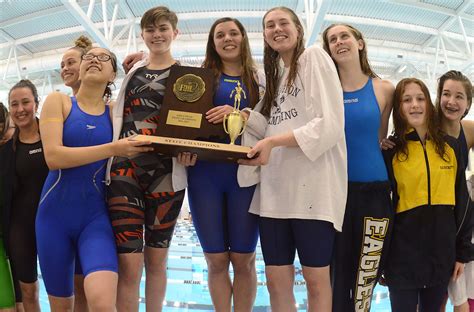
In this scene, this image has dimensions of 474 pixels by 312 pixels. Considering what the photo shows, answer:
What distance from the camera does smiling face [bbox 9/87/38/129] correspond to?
7.47 feet

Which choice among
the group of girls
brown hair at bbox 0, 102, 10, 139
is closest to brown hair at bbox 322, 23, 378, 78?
the group of girls

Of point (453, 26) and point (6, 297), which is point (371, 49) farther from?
point (6, 297)

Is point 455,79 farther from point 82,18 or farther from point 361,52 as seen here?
point 82,18

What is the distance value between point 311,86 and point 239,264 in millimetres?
1036

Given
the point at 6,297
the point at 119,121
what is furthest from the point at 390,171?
the point at 6,297

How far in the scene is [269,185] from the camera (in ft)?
5.94

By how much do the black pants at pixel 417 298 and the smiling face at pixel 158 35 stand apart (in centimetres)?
178

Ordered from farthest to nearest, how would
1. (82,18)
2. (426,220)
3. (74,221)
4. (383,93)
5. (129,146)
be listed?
(82,18) → (383,93) → (426,220) → (74,221) → (129,146)

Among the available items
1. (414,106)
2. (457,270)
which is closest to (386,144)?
(414,106)

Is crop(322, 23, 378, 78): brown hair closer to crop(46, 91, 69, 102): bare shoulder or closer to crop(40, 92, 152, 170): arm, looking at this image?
crop(40, 92, 152, 170): arm

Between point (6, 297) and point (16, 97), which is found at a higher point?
point (16, 97)

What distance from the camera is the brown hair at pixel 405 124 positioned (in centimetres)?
Result: 198

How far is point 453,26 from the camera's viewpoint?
8836mm

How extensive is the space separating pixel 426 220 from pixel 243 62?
4.26ft
